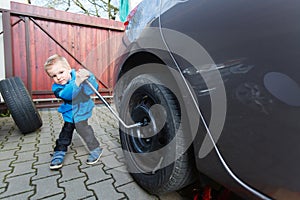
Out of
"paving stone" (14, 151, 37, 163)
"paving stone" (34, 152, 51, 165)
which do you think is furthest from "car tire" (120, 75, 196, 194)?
"paving stone" (14, 151, 37, 163)

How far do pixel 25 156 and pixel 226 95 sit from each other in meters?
1.97

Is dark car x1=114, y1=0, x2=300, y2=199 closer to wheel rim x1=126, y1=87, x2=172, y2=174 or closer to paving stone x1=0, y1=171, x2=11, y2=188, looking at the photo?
wheel rim x1=126, y1=87, x2=172, y2=174

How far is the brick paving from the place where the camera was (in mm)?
1275

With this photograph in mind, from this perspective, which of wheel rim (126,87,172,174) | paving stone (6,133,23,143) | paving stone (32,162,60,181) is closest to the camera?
wheel rim (126,87,172,174)

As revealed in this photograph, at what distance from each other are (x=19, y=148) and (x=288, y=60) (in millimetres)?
2425

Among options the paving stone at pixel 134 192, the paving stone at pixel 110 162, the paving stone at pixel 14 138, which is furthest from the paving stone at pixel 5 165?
the paving stone at pixel 134 192

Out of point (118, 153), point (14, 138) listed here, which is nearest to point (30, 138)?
point (14, 138)

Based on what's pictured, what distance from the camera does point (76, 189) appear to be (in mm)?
1320

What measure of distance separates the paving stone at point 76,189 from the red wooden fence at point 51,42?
300 centimetres

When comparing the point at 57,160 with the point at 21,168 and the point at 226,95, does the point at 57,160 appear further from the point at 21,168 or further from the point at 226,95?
the point at 226,95

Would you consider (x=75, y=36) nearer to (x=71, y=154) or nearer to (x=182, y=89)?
(x=71, y=154)

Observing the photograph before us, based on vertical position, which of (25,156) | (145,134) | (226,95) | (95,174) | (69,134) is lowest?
(25,156)

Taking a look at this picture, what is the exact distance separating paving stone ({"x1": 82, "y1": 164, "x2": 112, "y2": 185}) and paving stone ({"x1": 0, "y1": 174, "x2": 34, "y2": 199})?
1.28 ft

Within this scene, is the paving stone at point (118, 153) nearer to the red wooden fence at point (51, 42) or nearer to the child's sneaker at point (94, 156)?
the child's sneaker at point (94, 156)
